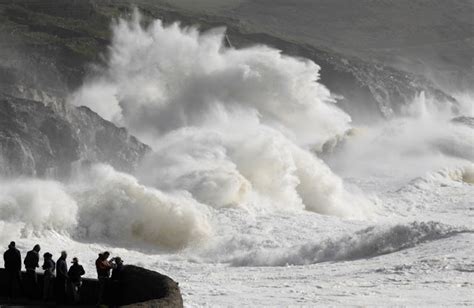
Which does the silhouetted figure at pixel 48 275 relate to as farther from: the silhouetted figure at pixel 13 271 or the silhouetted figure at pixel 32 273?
the silhouetted figure at pixel 13 271

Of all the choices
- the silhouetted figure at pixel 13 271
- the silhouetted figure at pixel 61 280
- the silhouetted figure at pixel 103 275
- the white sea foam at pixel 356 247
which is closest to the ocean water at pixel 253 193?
the white sea foam at pixel 356 247

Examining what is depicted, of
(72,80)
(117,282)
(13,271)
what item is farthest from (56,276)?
(72,80)

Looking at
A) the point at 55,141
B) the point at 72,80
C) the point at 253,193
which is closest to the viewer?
the point at 253,193

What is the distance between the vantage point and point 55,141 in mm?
32875

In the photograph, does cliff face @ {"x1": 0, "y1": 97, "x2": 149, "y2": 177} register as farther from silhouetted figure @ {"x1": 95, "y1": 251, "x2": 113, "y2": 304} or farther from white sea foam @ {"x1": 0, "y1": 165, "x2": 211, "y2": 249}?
silhouetted figure @ {"x1": 95, "y1": 251, "x2": 113, "y2": 304}

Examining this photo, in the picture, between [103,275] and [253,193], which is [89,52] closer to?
[253,193]

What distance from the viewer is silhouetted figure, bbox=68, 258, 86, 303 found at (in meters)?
14.1

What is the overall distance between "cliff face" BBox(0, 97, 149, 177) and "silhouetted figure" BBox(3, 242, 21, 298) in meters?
15.5

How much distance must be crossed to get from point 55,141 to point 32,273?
18.8 m

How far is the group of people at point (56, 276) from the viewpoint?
1415 centimetres

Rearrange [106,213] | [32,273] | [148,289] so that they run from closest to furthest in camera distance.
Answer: [148,289] → [32,273] → [106,213]

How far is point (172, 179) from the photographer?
3200 centimetres

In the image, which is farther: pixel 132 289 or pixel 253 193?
pixel 253 193

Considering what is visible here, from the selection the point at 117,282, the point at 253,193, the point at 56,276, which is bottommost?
the point at 117,282
